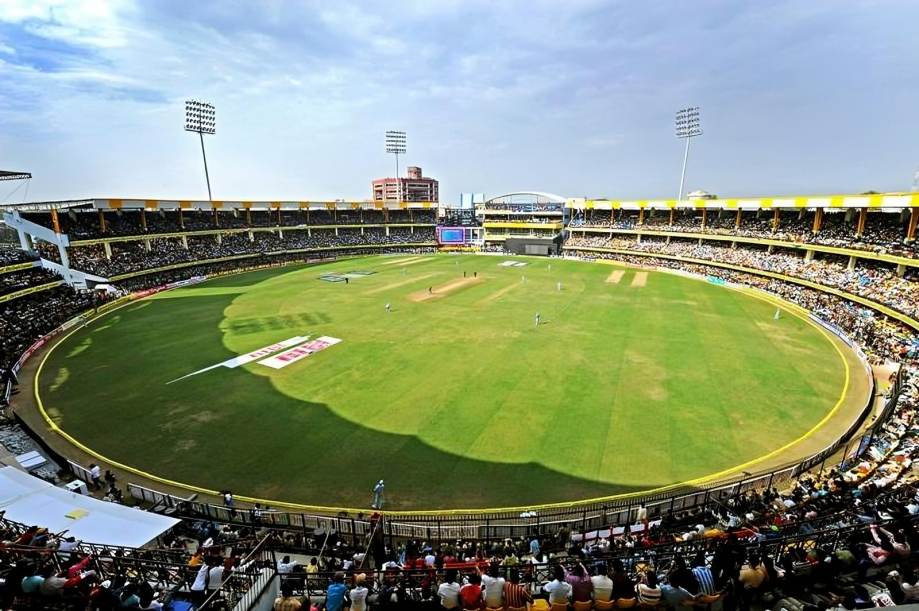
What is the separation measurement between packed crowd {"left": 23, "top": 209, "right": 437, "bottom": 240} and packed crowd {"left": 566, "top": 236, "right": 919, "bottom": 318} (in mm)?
50006

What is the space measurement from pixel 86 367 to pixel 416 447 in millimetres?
24785

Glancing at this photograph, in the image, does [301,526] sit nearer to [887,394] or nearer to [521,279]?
[887,394]

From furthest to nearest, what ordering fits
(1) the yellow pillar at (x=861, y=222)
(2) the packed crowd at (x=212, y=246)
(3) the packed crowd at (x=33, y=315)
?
(2) the packed crowd at (x=212, y=246) → (1) the yellow pillar at (x=861, y=222) → (3) the packed crowd at (x=33, y=315)

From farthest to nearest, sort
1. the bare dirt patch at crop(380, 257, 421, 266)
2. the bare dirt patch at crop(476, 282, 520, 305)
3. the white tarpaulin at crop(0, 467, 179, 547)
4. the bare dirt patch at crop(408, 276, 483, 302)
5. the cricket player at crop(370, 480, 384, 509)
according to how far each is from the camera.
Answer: the bare dirt patch at crop(380, 257, 421, 266), the bare dirt patch at crop(408, 276, 483, 302), the bare dirt patch at crop(476, 282, 520, 305), the cricket player at crop(370, 480, 384, 509), the white tarpaulin at crop(0, 467, 179, 547)

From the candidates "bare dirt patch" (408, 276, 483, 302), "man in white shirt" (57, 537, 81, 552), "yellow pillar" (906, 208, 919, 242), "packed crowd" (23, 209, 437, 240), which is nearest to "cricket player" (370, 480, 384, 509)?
"man in white shirt" (57, 537, 81, 552)

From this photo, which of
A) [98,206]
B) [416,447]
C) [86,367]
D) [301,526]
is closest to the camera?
[301,526]

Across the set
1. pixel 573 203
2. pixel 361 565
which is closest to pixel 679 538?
pixel 361 565

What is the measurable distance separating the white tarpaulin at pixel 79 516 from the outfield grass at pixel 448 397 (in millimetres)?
4448

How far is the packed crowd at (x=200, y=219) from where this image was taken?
55.5 meters

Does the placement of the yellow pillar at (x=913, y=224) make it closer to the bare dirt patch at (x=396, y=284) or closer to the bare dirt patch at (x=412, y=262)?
the bare dirt patch at (x=396, y=284)

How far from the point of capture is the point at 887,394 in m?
22.6

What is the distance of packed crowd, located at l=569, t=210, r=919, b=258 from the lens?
41.8 meters

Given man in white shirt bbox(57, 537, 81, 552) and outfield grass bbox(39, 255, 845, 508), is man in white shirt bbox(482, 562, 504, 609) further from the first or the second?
man in white shirt bbox(57, 537, 81, 552)

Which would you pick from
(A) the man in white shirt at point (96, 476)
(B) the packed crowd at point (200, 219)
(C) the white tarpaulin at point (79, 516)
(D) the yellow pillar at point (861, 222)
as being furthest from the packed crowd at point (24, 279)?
(D) the yellow pillar at point (861, 222)
